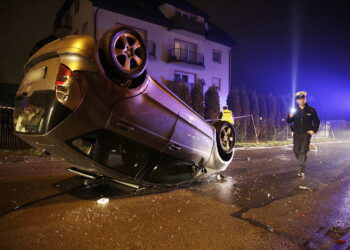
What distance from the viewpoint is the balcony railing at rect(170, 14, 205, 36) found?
22.8 m

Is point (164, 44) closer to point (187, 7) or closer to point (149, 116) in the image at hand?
point (187, 7)

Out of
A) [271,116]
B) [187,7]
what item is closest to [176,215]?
[271,116]

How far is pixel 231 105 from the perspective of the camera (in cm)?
2086

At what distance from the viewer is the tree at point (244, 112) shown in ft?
66.7

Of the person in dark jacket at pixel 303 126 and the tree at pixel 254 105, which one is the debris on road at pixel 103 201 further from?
the tree at pixel 254 105

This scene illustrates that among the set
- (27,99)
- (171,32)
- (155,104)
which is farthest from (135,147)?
(171,32)

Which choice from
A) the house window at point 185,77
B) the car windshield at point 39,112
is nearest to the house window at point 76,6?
the house window at point 185,77

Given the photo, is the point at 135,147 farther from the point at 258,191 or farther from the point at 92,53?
the point at 258,191

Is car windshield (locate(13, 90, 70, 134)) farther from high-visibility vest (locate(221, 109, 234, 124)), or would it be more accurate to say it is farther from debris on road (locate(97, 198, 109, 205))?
high-visibility vest (locate(221, 109, 234, 124))

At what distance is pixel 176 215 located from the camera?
145 inches

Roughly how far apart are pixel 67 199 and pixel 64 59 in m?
2.42

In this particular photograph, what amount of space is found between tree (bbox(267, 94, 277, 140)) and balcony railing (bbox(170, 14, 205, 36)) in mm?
9083

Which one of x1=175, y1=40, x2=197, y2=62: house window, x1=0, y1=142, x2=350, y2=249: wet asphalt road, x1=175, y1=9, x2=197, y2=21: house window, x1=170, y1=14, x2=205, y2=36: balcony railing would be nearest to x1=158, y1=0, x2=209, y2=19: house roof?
x1=175, y1=9, x2=197, y2=21: house window

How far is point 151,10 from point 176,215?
22.0 metres
